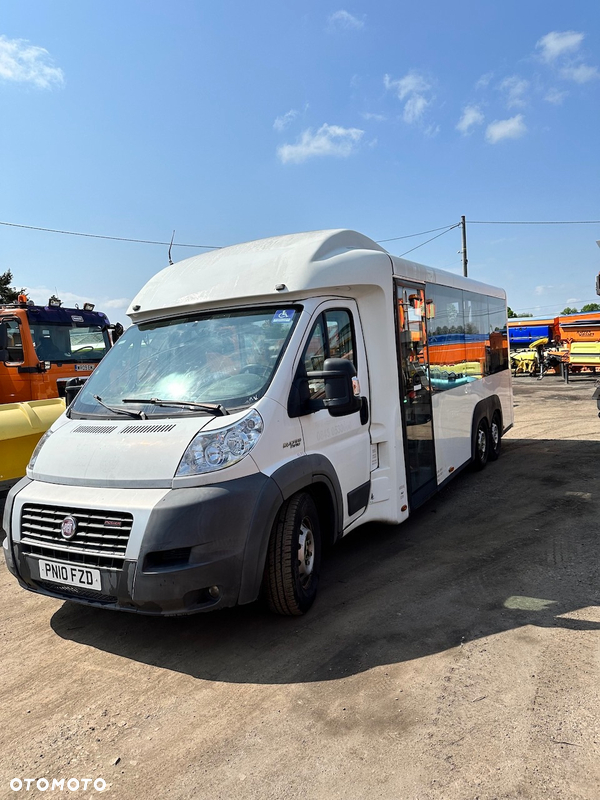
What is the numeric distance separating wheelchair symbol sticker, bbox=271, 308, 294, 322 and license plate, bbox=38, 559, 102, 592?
6.81 feet

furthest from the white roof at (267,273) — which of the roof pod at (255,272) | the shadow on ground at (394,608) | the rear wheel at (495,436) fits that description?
the rear wheel at (495,436)

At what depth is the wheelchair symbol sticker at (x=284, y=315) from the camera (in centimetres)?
431

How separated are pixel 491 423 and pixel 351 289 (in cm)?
523

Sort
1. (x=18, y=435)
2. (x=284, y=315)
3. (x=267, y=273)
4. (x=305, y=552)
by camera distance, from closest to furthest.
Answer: (x=305, y=552)
(x=284, y=315)
(x=267, y=273)
(x=18, y=435)

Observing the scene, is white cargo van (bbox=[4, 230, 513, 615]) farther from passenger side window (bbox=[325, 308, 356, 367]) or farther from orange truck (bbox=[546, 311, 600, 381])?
orange truck (bbox=[546, 311, 600, 381])

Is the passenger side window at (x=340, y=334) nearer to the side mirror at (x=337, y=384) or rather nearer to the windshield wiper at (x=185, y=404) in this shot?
the side mirror at (x=337, y=384)

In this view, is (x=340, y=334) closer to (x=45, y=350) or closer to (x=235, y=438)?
(x=235, y=438)

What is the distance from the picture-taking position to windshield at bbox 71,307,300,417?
4.00m

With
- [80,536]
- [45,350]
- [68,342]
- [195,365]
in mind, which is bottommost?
[80,536]

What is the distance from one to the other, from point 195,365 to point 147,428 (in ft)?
2.19

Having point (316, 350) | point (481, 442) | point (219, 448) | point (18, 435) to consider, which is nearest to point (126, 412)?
point (219, 448)

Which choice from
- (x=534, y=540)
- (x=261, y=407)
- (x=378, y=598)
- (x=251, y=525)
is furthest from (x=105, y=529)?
(x=534, y=540)

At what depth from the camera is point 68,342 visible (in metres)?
10.5

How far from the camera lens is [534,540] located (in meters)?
5.67
